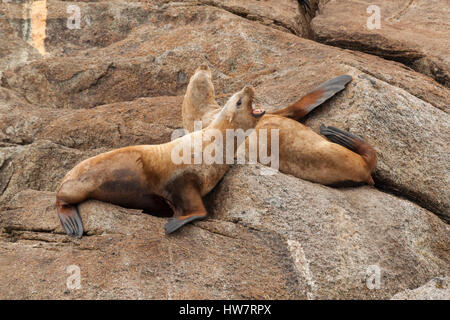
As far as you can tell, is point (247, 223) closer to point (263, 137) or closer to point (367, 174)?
point (263, 137)

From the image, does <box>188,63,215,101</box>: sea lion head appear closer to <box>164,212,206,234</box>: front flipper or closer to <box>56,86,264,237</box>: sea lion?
<box>56,86,264,237</box>: sea lion

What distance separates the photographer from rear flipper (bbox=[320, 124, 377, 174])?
527 centimetres

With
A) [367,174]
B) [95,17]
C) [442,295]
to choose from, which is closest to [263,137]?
[367,174]

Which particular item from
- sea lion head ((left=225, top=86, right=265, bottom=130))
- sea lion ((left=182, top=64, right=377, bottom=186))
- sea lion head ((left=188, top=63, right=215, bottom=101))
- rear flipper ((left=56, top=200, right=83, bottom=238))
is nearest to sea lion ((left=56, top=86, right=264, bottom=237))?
rear flipper ((left=56, top=200, right=83, bottom=238))

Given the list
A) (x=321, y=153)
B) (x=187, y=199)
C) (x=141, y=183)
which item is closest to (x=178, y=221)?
(x=187, y=199)

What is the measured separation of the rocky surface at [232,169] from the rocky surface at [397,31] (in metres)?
0.09

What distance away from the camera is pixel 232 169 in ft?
16.7

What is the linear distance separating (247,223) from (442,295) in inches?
65.0

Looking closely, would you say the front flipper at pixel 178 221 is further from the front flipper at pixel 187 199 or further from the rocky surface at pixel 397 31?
the rocky surface at pixel 397 31

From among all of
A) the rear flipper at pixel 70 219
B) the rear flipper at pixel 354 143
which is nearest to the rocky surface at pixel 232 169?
the rear flipper at pixel 70 219

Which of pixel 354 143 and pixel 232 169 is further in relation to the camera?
pixel 354 143

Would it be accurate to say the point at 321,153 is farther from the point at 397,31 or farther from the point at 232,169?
the point at 397,31

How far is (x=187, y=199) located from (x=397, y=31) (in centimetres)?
565

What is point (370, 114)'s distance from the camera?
18.5 ft
